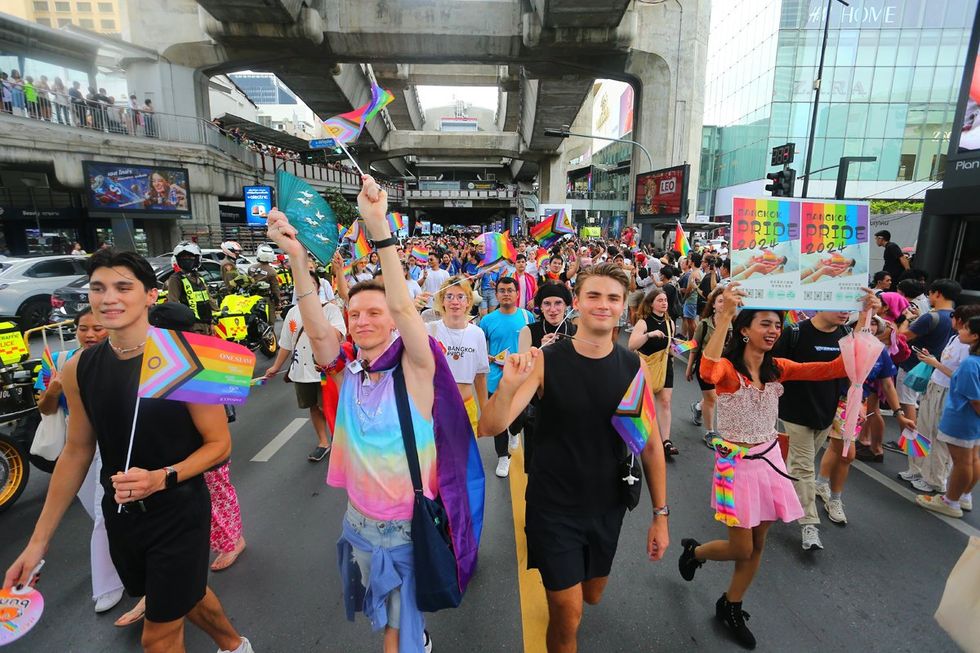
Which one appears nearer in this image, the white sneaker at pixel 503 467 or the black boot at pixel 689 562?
the black boot at pixel 689 562

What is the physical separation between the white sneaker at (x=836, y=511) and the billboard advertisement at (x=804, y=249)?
1841 millimetres

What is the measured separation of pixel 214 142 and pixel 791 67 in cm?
3902

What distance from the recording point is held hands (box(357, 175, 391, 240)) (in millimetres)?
1788

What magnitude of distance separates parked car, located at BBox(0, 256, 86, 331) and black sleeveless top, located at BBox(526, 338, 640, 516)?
1279 cm

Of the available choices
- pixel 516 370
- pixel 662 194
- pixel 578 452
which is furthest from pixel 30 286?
pixel 662 194

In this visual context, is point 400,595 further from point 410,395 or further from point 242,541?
point 242,541

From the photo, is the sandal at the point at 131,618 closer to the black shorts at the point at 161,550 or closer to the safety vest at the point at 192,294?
the black shorts at the point at 161,550

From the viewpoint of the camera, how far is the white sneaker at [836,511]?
3.79m

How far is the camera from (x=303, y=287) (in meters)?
2.11

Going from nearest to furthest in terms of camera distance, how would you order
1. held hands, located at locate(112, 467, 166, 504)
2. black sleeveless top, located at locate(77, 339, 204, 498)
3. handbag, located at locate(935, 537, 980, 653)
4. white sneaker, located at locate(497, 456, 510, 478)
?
handbag, located at locate(935, 537, 980, 653) → held hands, located at locate(112, 467, 166, 504) → black sleeveless top, located at locate(77, 339, 204, 498) → white sneaker, located at locate(497, 456, 510, 478)

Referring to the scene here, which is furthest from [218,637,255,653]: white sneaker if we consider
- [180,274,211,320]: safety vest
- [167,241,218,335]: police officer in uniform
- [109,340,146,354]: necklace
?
[180,274,211,320]: safety vest

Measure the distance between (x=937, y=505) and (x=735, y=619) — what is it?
8.77 feet

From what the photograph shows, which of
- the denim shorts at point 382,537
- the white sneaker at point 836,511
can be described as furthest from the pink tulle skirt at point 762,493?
the denim shorts at point 382,537

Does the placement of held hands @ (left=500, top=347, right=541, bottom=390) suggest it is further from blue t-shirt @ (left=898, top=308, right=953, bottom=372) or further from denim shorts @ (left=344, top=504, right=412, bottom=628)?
blue t-shirt @ (left=898, top=308, right=953, bottom=372)
